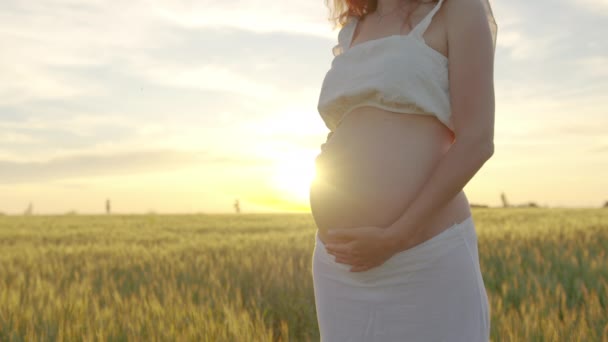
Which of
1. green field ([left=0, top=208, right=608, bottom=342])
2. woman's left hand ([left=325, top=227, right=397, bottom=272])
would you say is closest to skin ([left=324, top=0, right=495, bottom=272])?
woman's left hand ([left=325, top=227, right=397, bottom=272])

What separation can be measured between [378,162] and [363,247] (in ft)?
0.85

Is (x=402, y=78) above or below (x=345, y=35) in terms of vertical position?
below

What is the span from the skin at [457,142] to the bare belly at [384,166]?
0.11ft

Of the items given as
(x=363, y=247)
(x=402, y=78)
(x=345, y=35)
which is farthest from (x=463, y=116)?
(x=345, y=35)

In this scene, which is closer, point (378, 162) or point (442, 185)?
point (442, 185)

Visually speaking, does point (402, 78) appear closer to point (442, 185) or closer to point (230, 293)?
point (442, 185)

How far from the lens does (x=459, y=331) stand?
1.60 metres

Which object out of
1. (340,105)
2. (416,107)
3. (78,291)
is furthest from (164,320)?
(416,107)

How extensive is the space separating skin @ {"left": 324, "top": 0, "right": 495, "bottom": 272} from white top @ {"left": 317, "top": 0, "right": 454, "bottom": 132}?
38 millimetres

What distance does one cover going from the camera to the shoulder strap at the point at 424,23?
1604mm

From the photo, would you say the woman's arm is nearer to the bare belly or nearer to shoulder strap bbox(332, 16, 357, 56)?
the bare belly

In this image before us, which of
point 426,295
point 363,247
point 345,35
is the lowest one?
point 426,295

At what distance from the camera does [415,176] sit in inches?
63.1

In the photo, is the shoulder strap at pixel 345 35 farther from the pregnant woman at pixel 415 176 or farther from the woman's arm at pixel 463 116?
the woman's arm at pixel 463 116
